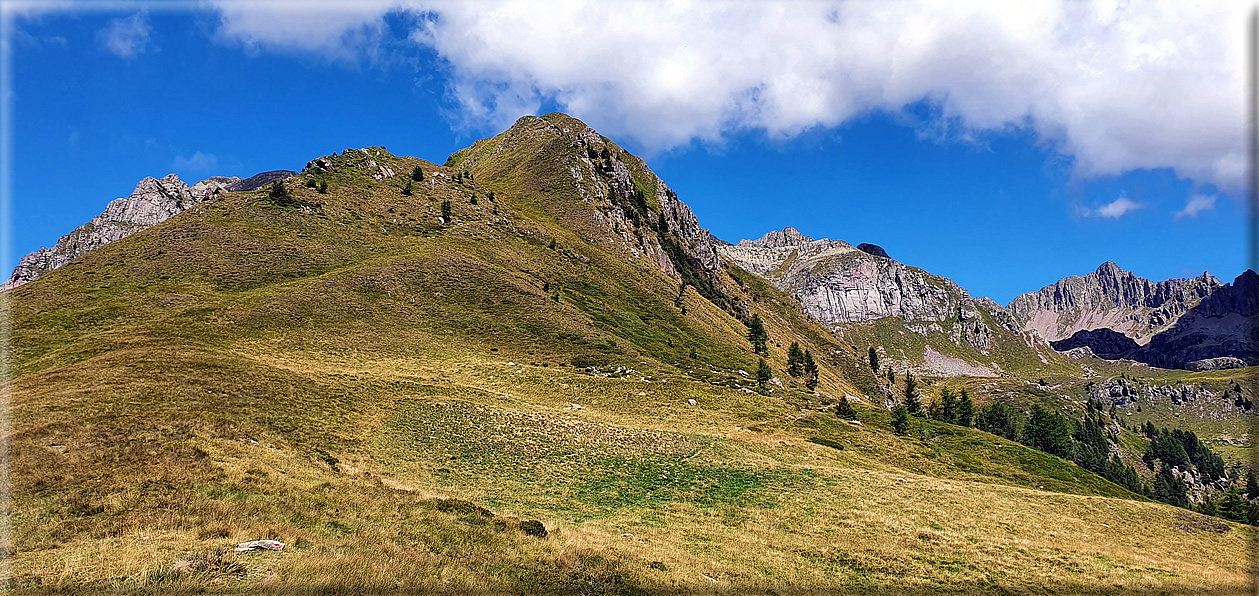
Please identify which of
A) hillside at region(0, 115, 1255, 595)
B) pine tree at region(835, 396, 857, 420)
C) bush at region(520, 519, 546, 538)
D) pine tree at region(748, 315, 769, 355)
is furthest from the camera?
pine tree at region(748, 315, 769, 355)

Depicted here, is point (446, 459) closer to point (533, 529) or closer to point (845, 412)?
point (533, 529)

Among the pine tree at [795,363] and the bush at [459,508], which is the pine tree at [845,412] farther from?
the pine tree at [795,363]

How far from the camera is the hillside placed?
15.9m

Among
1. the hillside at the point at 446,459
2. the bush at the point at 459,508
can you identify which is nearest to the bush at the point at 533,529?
the hillside at the point at 446,459

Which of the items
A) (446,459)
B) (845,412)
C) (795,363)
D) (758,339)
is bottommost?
(446,459)

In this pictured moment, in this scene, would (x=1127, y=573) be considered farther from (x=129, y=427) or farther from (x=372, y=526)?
(x=129, y=427)

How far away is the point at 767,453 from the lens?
147 feet

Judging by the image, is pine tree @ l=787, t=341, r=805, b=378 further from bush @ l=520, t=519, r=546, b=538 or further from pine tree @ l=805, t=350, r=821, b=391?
bush @ l=520, t=519, r=546, b=538

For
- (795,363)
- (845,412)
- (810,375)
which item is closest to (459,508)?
(845,412)

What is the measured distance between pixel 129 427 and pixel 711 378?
215ft

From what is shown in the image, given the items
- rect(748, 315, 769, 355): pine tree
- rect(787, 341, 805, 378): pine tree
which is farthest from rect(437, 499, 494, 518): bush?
rect(748, 315, 769, 355): pine tree

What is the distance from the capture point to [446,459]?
117 feet

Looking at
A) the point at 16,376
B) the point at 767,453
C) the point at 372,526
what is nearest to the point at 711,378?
the point at 767,453

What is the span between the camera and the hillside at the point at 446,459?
1595 cm
